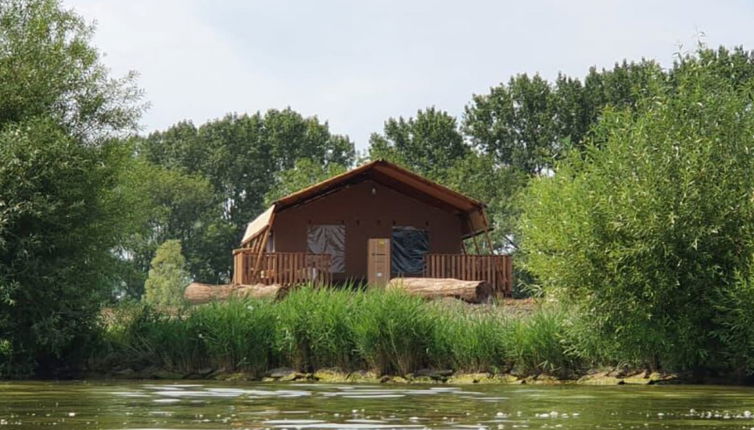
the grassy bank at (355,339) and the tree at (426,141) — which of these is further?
the tree at (426,141)

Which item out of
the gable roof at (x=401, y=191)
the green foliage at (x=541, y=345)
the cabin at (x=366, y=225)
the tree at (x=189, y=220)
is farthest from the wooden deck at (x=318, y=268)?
the tree at (x=189, y=220)

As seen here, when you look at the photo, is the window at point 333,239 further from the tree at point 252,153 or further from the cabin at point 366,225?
the tree at point 252,153

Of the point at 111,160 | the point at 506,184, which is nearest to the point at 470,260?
the point at 111,160

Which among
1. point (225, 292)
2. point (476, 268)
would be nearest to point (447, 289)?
point (476, 268)

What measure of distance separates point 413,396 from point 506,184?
5099cm

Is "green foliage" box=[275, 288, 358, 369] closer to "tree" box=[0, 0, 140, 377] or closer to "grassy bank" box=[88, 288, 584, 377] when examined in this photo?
"grassy bank" box=[88, 288, 584, 377]

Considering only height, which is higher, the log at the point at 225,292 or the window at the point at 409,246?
the window at the point at 409,246

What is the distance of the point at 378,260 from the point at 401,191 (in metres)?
4.79

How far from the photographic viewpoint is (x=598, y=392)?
21703mm

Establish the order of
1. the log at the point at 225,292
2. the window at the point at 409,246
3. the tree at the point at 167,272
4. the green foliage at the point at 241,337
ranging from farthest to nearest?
→ the tree at the point at 167,272 < the window at the point at 409,246 < the log at the point at 225,292 < the green foliage at the point at 241,337

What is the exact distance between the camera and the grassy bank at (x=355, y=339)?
26266mm

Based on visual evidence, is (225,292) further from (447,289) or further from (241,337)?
(241,337)

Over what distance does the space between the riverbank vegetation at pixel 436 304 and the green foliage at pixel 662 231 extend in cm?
4

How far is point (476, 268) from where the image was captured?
40.0m
